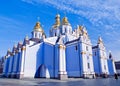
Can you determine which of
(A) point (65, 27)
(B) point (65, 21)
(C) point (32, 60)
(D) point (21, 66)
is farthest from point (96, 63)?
(D) point (21, 66)

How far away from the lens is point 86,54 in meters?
30.5

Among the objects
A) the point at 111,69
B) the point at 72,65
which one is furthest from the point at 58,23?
the point at 111,69

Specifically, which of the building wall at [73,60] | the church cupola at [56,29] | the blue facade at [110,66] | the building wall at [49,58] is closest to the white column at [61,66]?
the building wall at [49,58]

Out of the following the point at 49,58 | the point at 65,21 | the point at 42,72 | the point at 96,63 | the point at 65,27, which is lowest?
the point at 42,72

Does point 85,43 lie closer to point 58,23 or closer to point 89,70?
point 89,70

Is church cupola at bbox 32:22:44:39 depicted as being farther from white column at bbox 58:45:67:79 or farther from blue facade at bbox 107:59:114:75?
blue facade at bbox 107:59:114:75

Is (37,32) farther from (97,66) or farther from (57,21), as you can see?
(97,66)

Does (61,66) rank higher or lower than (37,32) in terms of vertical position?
lower

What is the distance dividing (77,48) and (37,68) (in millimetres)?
10303

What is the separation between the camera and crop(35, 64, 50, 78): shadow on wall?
29953 millimetres

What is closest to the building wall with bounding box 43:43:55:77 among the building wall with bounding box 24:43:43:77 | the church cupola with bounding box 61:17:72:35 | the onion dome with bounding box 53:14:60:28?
the building wall with bounding box 24:43:43:77

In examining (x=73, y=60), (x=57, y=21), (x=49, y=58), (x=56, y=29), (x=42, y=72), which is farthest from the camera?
(x=57, y=21)

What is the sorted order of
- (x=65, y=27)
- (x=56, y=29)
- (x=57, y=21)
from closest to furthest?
(x=65, y=27), (x=56, y=29), (x=57, y=21)

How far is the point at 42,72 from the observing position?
1217 inches
